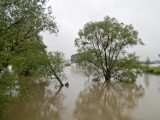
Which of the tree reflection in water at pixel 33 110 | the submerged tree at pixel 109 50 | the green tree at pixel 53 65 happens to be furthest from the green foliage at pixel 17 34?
the submerged tree at pixel 109 50

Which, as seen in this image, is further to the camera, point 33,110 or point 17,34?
point 33,110

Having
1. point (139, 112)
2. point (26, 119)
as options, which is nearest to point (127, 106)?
point (139, 112)

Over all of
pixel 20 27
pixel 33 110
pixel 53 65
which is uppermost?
pixel 20 27

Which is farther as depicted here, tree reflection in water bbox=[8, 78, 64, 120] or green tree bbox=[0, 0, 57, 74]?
tree reflection in water bbox=[8, 78, 64, 120]

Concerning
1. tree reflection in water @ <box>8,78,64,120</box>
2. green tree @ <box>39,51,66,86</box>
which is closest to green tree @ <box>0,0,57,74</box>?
tree reflection in water @ <box>8,78,64,120</box>

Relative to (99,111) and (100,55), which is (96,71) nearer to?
(100,55)

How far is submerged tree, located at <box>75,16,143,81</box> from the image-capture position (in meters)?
40.1

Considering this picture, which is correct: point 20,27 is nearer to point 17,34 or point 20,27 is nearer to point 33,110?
point 17,34

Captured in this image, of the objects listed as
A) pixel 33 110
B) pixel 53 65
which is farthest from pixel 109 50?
pixel 33 110

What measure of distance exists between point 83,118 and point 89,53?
25895 mm

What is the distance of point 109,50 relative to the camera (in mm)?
42188

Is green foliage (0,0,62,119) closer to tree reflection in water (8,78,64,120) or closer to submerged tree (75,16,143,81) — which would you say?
tree reflection in water (8,78,64,120)

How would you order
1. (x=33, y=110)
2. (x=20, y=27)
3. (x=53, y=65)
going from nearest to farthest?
(x=20, y=27) → (x=33, y=110) → (x=53, y=65)

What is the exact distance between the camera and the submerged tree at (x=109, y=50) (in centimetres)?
4006
